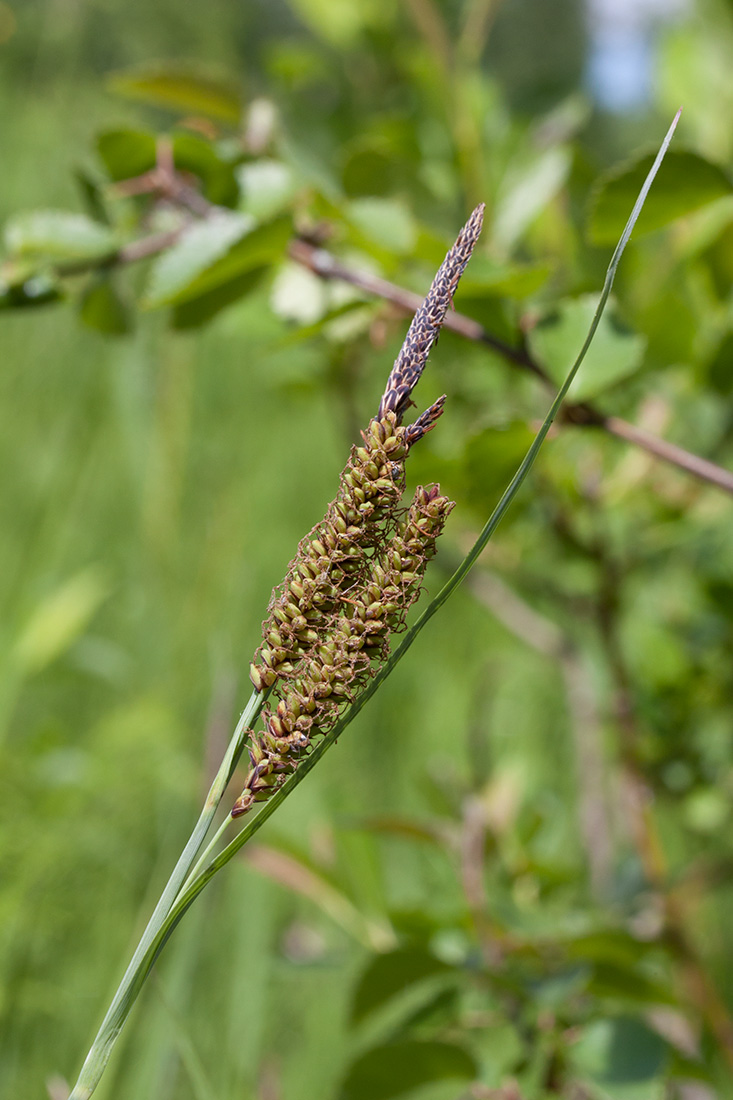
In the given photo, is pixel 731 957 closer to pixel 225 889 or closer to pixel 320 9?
pixel 225 889

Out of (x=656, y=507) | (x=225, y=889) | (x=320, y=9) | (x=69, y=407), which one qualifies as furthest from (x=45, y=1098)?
(x=69, y=407)

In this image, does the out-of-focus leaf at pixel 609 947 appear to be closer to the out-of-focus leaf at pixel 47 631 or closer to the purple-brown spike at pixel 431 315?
the purple-brown spike at pixel 431 315

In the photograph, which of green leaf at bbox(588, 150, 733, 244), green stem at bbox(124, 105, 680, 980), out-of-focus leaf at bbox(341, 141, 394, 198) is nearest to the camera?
green stem at bbox(124, 105, 680, 980)

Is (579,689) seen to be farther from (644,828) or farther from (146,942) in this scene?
(146,942)

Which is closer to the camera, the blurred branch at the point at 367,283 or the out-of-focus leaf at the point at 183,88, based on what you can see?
the blurred branch at the point at 367,283

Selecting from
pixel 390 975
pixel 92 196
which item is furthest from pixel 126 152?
pixel 390 975

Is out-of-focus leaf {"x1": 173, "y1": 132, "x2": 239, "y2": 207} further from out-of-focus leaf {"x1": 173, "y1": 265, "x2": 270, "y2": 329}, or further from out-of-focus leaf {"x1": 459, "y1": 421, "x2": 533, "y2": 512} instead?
out-of-focus leaf {"x1": 459, "y1": 421, "x2": 533, "y2": 512}

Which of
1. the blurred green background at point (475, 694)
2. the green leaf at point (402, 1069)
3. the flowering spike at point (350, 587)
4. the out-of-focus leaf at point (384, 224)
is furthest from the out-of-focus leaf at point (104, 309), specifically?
the green leaf at point (402, 1069)

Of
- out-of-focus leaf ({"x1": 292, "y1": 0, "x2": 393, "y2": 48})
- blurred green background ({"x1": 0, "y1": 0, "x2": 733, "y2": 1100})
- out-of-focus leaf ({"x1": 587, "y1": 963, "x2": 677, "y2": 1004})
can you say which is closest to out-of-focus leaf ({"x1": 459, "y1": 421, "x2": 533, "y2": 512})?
blurred green background ({"x1": 0, "y1": 0, "x2": 733, "y2": 1100})
